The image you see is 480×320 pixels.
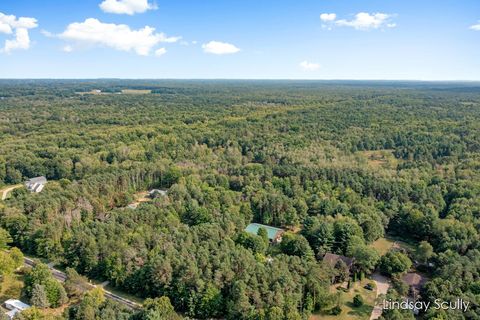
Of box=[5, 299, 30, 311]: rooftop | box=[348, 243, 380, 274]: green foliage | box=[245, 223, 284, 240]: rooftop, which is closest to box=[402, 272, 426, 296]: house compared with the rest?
box=[348, 243, 380, 274]: green foliage

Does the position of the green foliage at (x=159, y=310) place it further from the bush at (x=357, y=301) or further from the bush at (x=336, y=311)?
the bush at (x=357, y=301)

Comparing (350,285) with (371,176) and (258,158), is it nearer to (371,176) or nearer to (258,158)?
(371,176)

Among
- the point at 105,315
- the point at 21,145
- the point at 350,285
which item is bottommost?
the point at 350,285

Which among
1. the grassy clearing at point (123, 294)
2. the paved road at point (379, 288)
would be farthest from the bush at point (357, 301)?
the grassy clearing at point (123, 294)

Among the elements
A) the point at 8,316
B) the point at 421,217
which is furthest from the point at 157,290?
the point at 421,217

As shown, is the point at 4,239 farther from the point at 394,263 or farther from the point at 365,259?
the point at 394,263
